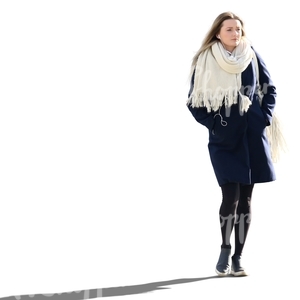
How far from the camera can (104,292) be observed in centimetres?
561

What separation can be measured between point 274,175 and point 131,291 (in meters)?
1.32

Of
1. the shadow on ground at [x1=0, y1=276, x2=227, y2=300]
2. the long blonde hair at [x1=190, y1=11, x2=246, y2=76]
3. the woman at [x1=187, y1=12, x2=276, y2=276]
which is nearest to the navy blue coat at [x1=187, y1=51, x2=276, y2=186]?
the woman at [x1=187, y1=12, x2=276, y2=276]

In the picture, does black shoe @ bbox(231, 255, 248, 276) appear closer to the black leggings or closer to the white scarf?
the black leggings

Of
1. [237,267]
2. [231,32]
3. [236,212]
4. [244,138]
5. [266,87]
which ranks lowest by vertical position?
[237,267]

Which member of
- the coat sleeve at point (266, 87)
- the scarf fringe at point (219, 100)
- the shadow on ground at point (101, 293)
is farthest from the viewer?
the coat sleeve at point (266, 87)

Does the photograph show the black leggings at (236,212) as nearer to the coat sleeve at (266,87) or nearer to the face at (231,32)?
the coat sleeve at (266,87)

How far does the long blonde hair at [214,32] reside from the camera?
600 centimetres

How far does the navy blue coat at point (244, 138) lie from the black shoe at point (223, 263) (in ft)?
1.57

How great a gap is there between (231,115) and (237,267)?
1045 mm

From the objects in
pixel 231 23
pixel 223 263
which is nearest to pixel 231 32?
pixel 231 23

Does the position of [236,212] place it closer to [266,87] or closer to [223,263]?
[223,263]

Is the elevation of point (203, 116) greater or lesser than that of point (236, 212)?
greater

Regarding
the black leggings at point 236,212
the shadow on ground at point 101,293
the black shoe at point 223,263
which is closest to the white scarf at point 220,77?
the black leggings at point 236,212

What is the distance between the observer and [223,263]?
19.7 ft
